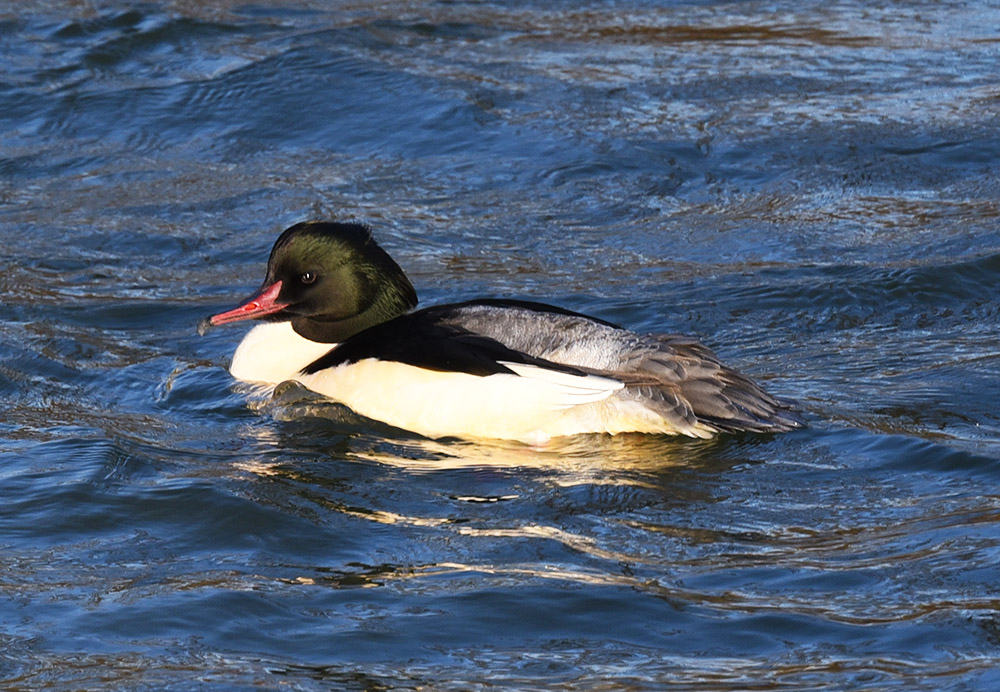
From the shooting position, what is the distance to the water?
186 inches

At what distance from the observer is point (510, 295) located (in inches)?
346

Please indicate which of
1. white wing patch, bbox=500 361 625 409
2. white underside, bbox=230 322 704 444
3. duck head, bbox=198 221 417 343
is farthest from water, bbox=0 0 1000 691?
duck head, bbox=198 221 417 343

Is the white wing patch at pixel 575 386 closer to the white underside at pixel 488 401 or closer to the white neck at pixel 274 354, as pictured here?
the white underside at pixel 488 401

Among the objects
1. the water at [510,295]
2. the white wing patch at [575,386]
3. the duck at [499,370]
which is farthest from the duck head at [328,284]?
the white wing patch at [575,386]

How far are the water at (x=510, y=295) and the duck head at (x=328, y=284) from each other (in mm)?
434

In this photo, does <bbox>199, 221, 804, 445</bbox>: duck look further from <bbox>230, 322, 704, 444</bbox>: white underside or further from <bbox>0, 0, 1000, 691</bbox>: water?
<bbox>0, 0, 1000, 691</bbox>: water

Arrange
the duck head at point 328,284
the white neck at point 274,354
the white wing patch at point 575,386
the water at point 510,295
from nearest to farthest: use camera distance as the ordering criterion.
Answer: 1. the water at point 510,295
2. the white wing patch at point 575,386
3. the duck head at point 328,284
4. the white neck at point 274,354

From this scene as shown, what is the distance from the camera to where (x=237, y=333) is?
339 inches

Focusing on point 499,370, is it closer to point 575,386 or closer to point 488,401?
point 488,401

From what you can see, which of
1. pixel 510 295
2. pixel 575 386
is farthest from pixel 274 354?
pixel 510 295

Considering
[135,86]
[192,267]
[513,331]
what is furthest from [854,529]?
[135,86]

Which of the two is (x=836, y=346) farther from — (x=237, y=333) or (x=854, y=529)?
(x=237, y=333)

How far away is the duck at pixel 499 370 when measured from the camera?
6.30 meters

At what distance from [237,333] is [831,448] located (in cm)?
364
